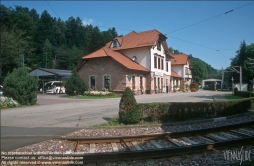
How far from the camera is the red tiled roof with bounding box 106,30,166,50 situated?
99.1ft

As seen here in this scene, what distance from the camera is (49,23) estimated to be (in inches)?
147

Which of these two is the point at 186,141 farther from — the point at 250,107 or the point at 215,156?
the point at 250,107

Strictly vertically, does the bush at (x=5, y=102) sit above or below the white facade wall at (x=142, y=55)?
below

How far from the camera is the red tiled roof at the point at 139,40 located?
30.2 meters

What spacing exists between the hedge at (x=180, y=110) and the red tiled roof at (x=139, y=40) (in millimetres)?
21406

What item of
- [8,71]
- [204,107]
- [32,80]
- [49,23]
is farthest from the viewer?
[32,80]

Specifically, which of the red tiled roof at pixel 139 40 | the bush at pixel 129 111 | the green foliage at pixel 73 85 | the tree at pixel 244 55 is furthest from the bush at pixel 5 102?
the red tiled roof at pixel 139 40

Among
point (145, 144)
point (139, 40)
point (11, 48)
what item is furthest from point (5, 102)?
point (139, 40)

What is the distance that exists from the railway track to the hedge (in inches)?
71.0

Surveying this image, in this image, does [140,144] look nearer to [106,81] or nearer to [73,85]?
[73,85]

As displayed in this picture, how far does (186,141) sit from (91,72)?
23.1 m

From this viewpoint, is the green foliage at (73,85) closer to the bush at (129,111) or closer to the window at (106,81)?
the window at (106,81)

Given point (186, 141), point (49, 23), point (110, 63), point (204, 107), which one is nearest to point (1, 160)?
point (49, 23)

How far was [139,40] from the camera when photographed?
31.5 meters
